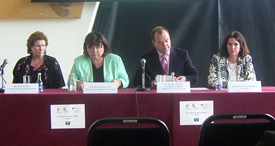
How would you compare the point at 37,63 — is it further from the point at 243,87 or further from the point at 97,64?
the point at 243,87

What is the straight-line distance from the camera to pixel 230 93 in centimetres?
149

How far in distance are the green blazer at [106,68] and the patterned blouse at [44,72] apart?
0.24 meters

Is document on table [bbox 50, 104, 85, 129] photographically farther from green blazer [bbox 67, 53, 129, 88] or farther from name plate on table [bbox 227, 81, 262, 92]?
name plate on table [bbox 227, 81, 262, 92]

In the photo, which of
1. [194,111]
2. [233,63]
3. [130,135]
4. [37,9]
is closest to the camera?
[130,135]

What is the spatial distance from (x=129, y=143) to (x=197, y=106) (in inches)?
26.5

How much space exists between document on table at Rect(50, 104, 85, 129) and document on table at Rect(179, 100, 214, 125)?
613mm

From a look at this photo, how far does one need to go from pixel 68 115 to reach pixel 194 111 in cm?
77

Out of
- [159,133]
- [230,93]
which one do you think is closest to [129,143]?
[159,133]

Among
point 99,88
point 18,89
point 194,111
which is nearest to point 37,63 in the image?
point 18,89

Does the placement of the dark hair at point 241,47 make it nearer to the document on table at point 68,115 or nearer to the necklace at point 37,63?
the document on table at point 68,115

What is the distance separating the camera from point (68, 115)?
1500 mm

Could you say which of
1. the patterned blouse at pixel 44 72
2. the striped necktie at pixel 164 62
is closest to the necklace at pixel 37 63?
the patterned blouse at pixel 44 72

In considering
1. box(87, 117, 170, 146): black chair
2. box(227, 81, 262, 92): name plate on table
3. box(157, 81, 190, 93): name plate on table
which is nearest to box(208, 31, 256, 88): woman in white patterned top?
box(227, 81, 262, 92): name plate on table

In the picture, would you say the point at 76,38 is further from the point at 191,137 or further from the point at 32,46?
the point at 191,137
